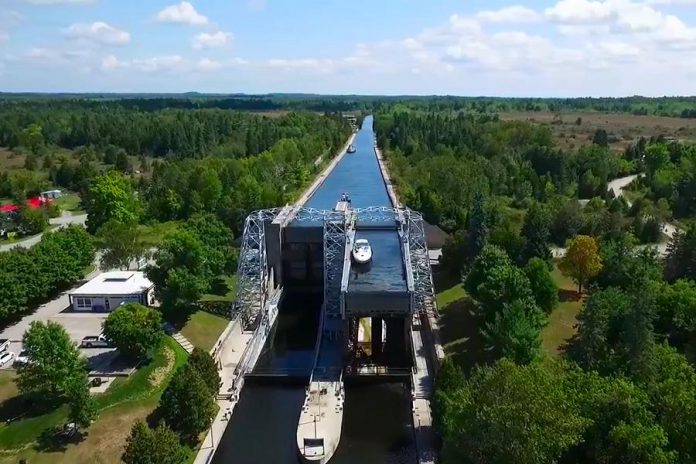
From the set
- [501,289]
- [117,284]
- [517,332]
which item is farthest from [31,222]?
[517,332]

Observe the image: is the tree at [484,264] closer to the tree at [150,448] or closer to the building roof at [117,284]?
the tree at [150,448]

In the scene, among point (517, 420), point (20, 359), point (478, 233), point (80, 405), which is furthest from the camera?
point (478, 233)

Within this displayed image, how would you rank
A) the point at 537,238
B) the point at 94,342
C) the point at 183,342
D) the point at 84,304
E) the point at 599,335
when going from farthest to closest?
the point at 537,238
the point at 84,304
the point at 183,342
the point at 94,342
the point at 599,335

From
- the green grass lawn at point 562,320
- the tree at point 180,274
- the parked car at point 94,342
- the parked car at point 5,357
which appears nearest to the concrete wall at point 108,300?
the tree at point 180,274

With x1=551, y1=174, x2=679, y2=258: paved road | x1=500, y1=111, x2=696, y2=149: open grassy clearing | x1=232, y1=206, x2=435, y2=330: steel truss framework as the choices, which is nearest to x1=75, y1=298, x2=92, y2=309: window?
x1=232, y1=206, x2=435, y2=330: steel truss framework

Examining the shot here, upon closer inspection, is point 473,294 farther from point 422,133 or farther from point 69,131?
point 69,131

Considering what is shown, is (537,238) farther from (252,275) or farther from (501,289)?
(252,275)
